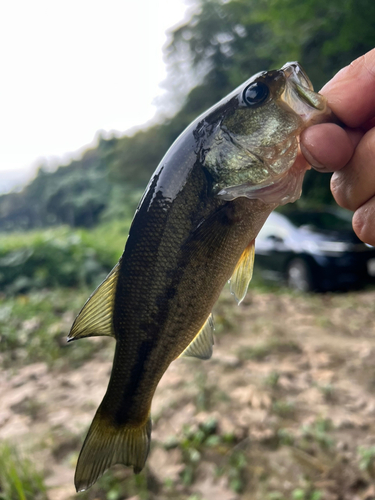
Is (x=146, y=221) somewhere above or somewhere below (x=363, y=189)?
above

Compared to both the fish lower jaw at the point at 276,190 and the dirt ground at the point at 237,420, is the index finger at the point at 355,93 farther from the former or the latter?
the dirt ground at the point at 237,420

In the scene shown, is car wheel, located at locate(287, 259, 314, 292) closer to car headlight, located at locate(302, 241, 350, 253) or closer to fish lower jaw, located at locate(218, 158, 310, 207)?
car headlight, located at locate(302, 241, 350, 253)

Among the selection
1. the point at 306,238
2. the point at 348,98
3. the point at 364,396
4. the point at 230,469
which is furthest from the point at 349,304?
the point at 348,98

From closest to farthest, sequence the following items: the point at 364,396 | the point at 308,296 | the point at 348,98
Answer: the point at 348,98 < the point at 364,396 < the point at 308,296

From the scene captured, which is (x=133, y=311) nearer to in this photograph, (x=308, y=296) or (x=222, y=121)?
(x=222, y=121)

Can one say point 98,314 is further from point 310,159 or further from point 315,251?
point 315,251

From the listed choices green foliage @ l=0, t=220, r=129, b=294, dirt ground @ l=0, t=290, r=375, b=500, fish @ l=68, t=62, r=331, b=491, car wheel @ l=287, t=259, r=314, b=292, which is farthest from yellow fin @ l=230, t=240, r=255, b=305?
green foliage @ l=0, t=220, r=129, b=294

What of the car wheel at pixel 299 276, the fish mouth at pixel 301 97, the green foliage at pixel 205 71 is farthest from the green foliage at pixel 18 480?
the green foliage at pixel 205 71

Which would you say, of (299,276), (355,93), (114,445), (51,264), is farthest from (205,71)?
(114,445)
